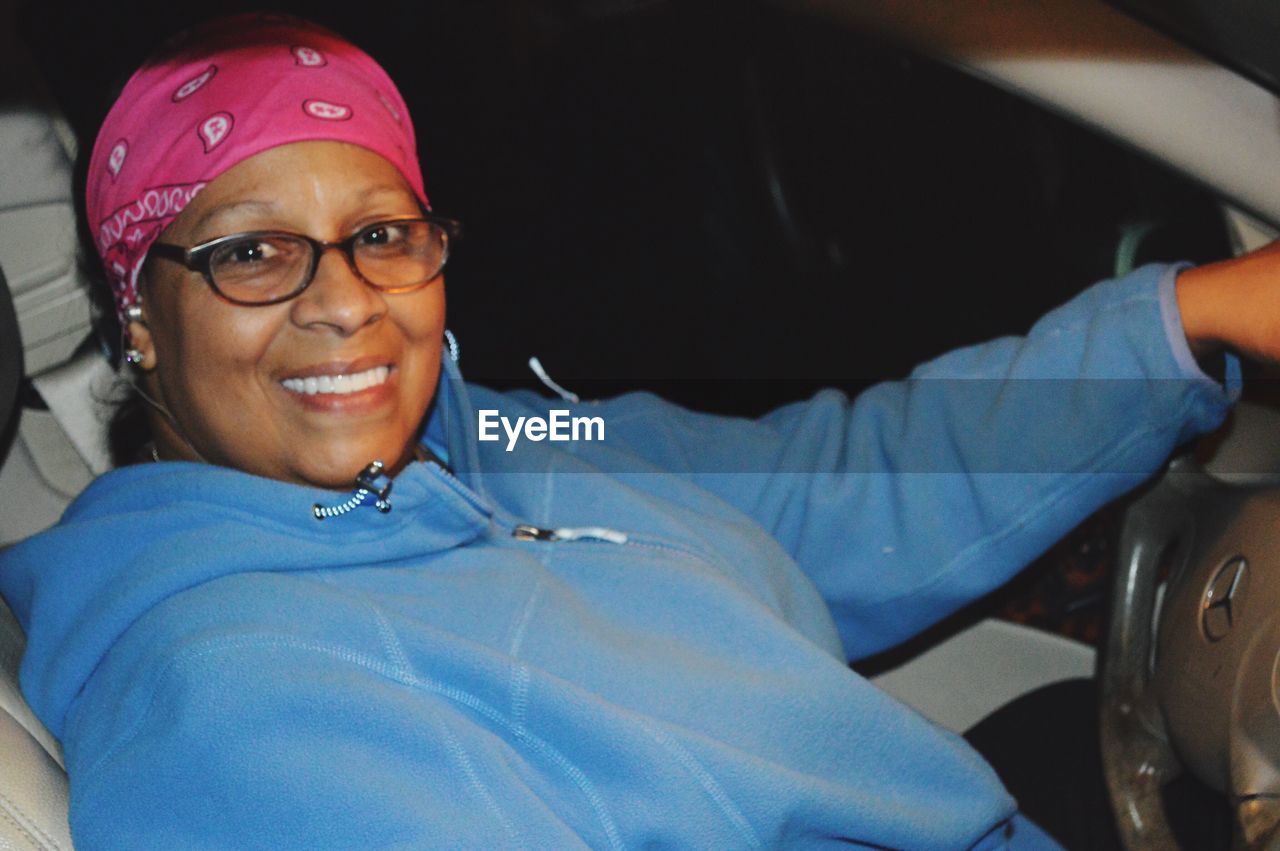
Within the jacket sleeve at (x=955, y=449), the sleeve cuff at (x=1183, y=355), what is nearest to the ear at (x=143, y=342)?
the jacket sleeve at (x=955, y=449)

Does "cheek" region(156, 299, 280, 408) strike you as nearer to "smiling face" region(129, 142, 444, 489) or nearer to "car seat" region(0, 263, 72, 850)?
"smiling face" region(129, 142, 444, 489)

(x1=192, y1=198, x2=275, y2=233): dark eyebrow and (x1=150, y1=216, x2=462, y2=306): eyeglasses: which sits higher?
(x1=192, y1=198, x2=275, y2=233): dark eyebrow

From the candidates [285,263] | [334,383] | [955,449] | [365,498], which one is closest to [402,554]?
[365,498]

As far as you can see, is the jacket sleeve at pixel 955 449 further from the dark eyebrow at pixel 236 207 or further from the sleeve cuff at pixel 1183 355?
the dark eyebrow at pixel 236 207

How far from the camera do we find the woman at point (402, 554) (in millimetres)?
1122

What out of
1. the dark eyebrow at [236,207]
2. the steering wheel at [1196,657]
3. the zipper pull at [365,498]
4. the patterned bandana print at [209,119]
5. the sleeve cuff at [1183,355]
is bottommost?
the steering wheel at [1196,657]

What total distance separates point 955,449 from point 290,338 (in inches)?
31.6

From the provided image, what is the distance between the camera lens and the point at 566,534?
145cm

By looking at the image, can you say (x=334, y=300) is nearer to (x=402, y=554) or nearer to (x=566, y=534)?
(x=402, y=554)

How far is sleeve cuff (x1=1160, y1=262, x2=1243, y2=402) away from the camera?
1.40m

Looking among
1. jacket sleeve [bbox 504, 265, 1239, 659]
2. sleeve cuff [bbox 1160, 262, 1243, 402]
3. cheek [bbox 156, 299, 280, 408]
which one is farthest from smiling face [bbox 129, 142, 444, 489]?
sleeve cuff [bbox 1160, 262, 1243, 402]

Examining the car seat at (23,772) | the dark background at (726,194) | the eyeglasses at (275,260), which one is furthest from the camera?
the dark background at (726,194)

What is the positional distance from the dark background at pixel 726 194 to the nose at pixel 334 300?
0.98 metres

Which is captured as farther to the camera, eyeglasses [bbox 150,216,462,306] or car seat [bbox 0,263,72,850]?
eyeglasses [bbox 150,216,462,306]
